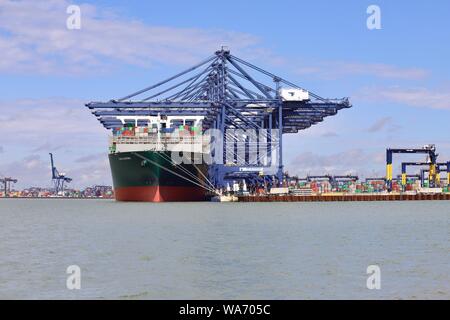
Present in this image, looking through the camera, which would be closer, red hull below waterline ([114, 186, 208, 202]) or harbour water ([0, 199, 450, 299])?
harbour water ([0, 199, 450, 299])

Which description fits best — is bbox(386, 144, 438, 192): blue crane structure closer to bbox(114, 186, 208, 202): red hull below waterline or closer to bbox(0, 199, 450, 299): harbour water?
bbox(114, 186, 208, 202): red hull below waterline

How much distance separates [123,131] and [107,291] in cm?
7960

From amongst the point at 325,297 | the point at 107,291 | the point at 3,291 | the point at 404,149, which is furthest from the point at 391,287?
the point at 404,149

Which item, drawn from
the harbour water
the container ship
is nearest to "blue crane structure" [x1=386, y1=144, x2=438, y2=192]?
the container ship

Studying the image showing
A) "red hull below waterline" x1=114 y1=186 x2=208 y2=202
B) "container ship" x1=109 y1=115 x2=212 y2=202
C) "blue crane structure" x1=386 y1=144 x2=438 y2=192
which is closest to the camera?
"container ship" x1=109 y1=115 x2=212 y2=202

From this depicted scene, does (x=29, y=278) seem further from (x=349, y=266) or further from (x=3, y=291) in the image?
(x=349, y=266)

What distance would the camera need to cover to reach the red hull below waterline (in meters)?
89.9

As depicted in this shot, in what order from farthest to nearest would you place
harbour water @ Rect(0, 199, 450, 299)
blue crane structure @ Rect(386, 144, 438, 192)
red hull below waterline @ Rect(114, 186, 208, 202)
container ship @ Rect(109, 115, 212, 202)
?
1. blue crane structure @ Rect(386, 144, 438, 192)
2. red hull below waterline @ Rect(114, 186, 208, 202)
3. container ship @ Rect(109, 115, 212, 202)
4. harbour water @ Rect(0, 199, 450, 299)

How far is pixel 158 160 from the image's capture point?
88750 millimetres

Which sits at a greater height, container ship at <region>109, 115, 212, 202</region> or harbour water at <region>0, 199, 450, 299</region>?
container ship at <region>109, 115, 212, 202</region>

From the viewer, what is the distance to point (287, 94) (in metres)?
98.2

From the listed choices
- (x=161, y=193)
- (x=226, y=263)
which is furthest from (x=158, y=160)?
(x=226, y=263)

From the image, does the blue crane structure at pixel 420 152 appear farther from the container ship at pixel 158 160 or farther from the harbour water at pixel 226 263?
the harbour water at pixel 226 263

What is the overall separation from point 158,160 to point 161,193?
4.40 metres
